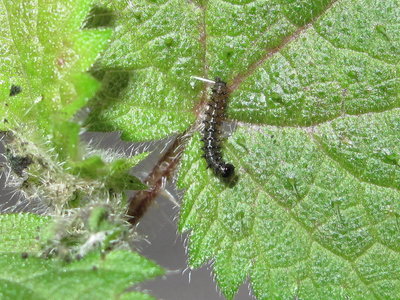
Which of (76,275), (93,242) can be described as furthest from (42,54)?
(76,275)

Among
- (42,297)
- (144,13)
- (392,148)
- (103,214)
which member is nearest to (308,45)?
(392,148)

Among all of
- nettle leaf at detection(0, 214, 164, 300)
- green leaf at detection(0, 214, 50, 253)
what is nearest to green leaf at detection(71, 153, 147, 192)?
green leaf at detection(0, 214, 50, 253)

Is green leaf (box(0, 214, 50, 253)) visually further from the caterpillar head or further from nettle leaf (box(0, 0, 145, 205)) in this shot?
the caterpillar head

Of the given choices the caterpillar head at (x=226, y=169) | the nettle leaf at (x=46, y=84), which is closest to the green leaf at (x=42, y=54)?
the nettle leaf at (x=46, y=84)

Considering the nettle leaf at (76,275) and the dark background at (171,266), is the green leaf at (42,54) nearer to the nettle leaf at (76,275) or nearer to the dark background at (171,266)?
the nettle leaf at (76,275)

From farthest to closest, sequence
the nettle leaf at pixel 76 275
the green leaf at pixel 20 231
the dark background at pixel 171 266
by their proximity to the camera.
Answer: the dark background at pixel 171 266 < the green leaf at pixel 20 231 < the nettle leaf at pixel 76 275

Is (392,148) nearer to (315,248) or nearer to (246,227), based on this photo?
(315,248)

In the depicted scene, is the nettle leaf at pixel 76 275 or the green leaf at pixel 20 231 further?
the green leaf at pixel 20 231
